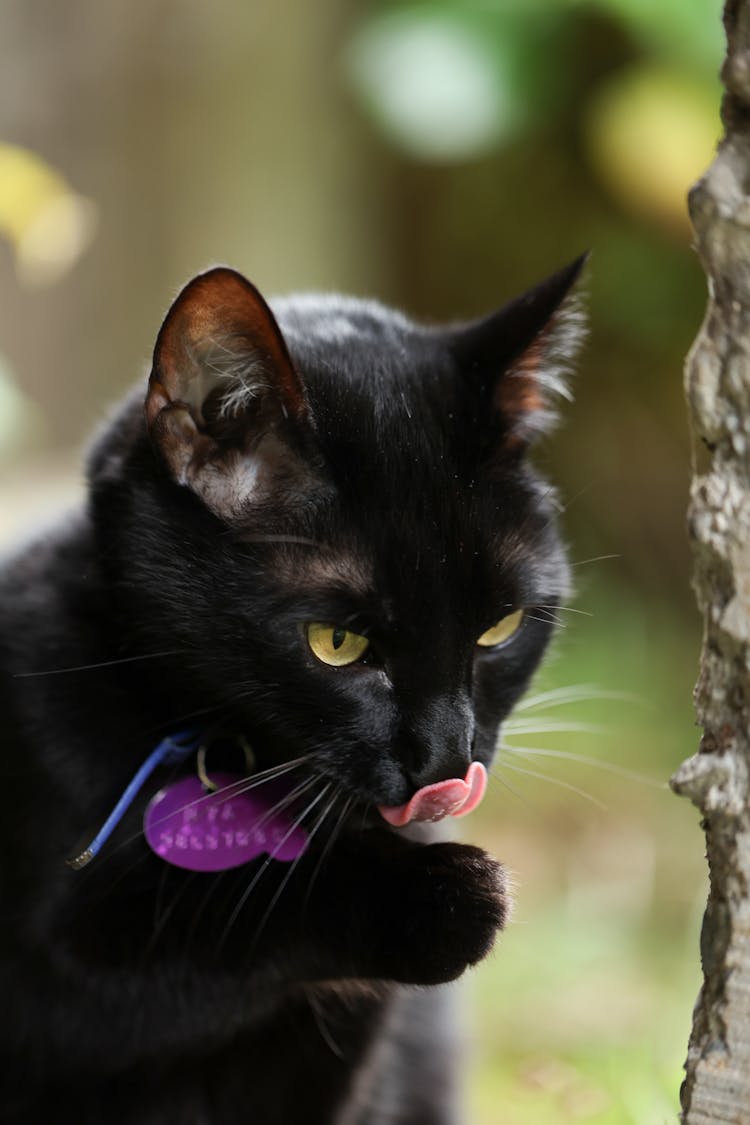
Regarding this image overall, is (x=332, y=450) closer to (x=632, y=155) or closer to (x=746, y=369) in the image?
(x=746, y=369)

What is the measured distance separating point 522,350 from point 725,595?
1.48ft

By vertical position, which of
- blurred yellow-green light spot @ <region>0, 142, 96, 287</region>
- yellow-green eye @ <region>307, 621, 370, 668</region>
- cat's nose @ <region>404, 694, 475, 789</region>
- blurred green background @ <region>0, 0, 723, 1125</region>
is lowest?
blurred green background @ <region>0, 0, 723, 1125</region>

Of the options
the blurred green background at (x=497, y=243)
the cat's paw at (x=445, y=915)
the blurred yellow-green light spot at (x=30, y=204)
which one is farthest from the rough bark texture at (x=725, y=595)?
the blurred green background at (x=497, y=243)

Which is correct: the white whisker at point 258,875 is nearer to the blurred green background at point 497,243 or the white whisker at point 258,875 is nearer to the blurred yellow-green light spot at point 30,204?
the blurred yellow-green light spot at point 30,204

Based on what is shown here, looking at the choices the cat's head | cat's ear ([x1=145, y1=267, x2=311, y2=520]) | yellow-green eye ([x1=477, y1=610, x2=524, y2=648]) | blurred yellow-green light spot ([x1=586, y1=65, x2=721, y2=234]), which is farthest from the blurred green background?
cat's ear ([x1=145, y1=267, x2=311, y2=520])

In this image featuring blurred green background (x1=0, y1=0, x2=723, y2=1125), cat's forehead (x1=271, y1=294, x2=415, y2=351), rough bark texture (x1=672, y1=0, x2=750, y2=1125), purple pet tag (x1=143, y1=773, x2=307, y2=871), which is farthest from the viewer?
blurred green background (x1=0, y1=0, x2=723, y2=1125)

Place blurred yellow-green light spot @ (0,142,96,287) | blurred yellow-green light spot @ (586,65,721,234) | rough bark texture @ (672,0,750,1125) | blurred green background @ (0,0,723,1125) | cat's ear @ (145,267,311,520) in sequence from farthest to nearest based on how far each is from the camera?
1. blurred yellow-green light spot @ (586,65,721,234)
2. blurred green background @ (0,0,723,1125)
3. blurred yellow-green light spot @ (0,142,96,287)
4. cat's ear @ (145,267,311,520)
5. rough bark texture @ (672,0,750,1125)

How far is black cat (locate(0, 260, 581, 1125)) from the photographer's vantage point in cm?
122

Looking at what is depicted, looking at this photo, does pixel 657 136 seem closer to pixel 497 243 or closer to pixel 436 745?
pixel 497 243

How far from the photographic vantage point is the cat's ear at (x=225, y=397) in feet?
3.78

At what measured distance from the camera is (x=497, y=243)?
4000 millimetres

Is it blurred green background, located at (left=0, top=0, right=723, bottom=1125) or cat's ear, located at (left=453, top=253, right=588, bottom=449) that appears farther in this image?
blurred green background, located at (left=0, top=0, right=723, bottom=1125)

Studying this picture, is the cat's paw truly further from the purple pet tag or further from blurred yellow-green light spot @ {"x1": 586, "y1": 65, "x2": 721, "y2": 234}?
blurred yellow-green light spot @ {"x1": 586, "y1": 65, "x2": 721, "y2": 234}

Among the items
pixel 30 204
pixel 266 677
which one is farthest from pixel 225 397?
Answer: pixel 30 204
